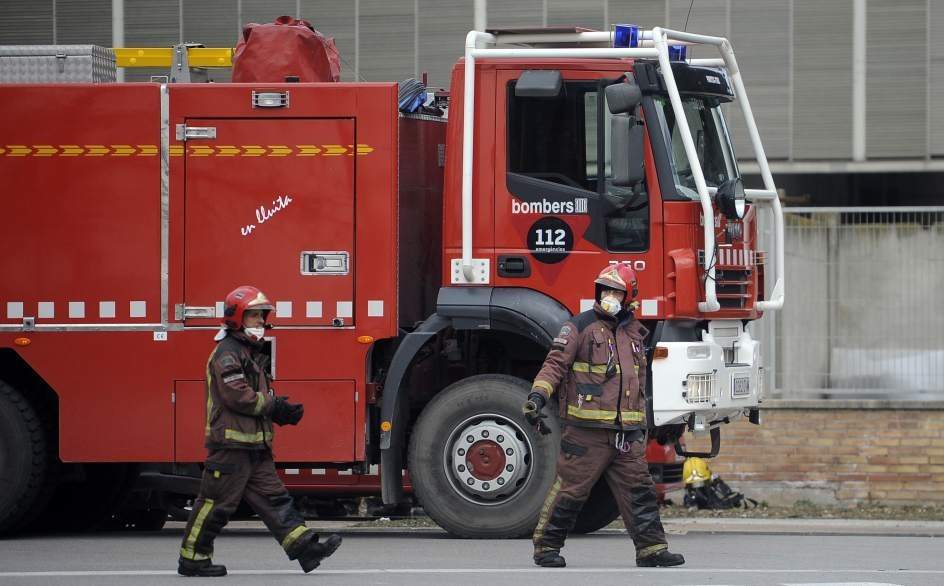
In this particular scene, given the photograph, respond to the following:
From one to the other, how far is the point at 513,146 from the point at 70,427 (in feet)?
11.5

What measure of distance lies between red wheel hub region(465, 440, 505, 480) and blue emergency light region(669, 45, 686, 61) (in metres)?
2.85

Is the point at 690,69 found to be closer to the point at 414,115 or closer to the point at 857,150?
the point at 414,115

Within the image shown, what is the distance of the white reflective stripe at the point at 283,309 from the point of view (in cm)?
1109

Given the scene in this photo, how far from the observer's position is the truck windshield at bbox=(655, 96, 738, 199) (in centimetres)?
1080

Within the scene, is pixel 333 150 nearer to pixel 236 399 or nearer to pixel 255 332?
pixel 255 332

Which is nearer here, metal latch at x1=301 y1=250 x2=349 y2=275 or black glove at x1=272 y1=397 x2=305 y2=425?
black glove at x1=272 y1=397 x2=305 y2=425

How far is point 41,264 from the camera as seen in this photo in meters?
11.2

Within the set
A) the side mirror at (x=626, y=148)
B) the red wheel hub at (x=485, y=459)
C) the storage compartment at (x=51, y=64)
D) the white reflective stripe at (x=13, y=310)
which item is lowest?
the red wheel hub at (x=485, y=459)

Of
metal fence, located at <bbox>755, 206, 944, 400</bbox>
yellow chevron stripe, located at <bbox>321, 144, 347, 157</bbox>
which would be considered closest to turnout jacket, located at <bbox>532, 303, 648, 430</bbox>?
yellow chevron stripe, located at <bbox>321, 144, 347, 157</bbox>

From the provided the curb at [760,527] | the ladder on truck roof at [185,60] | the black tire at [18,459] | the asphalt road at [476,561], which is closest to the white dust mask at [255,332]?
the asphalt road at [476,561]

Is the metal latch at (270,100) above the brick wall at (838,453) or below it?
above

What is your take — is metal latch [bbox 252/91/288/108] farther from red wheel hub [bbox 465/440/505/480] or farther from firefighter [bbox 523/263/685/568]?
firefighter [bbox 523/263/685/568]

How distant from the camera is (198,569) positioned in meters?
8.85

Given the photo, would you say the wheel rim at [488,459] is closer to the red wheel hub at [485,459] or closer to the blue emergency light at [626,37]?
the red wheel hub at [485,459]
